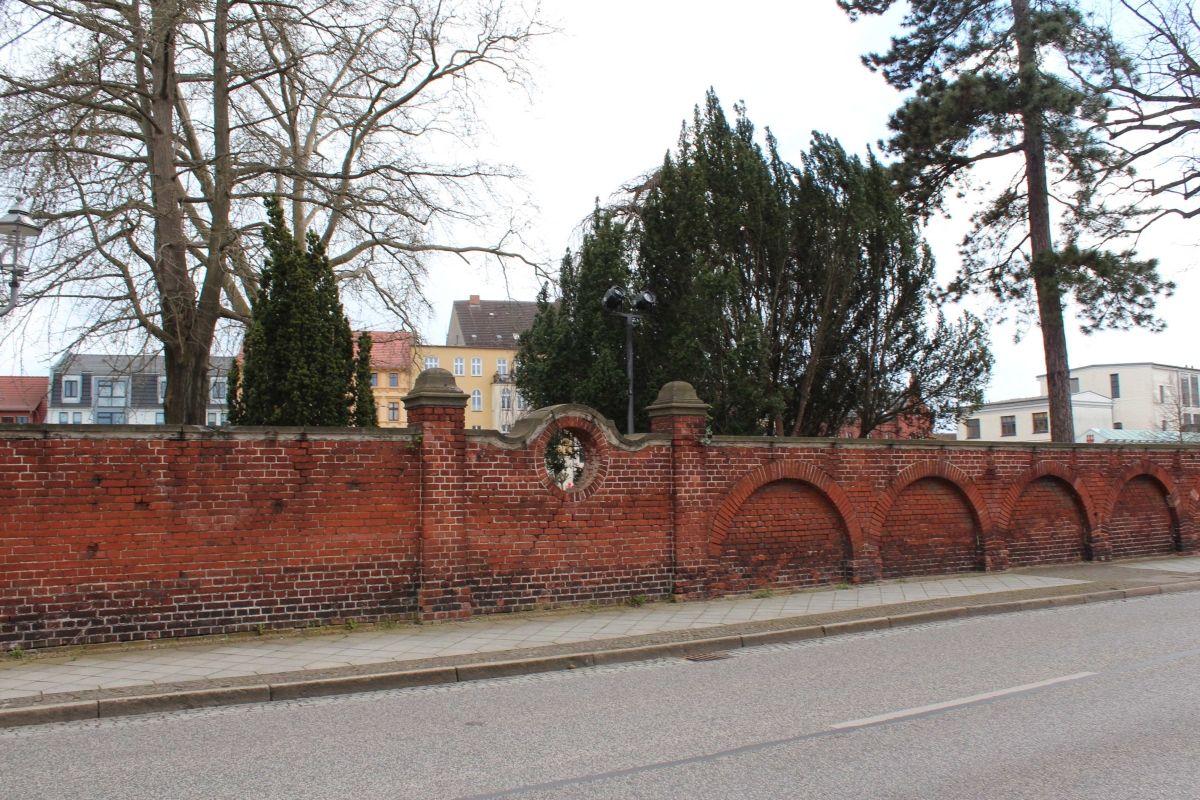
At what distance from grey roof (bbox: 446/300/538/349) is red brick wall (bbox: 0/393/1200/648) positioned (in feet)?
200

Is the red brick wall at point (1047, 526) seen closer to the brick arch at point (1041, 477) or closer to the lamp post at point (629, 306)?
the brick arch at point (1041, 477)

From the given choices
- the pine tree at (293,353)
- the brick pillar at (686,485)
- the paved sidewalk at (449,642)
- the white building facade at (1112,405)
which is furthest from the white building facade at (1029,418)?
the pine tree at (293,353)

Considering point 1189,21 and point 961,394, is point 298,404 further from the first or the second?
point 1189,21

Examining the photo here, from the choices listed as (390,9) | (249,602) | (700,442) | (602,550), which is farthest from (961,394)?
(249,602)

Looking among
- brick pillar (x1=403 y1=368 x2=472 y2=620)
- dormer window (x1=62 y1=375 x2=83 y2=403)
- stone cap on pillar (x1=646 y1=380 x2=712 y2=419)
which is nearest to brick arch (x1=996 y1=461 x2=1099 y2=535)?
stone cap on pillar (x1=646 y1=380 x2=712 y2=419)

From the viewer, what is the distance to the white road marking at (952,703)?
6.68m

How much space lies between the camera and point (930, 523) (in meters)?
15.6

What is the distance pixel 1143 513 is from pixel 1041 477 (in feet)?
12.2

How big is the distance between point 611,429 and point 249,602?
4.90 m

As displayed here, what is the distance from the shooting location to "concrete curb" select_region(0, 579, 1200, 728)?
24.4 ft

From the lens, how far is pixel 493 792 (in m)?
5.25

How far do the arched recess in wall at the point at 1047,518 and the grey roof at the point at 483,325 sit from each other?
58780 millimetres

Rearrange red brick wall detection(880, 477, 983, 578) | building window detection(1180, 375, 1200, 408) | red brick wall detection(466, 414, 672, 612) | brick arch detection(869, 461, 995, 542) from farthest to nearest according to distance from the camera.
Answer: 1. building window detection(1180, 375, 1200, 408)
2. red brick wall detection(880, 477, 983, 578)
3. brick arch detection(869, 461, 995, 542)
4. red brick wall detection(466, 414, 672, 612)

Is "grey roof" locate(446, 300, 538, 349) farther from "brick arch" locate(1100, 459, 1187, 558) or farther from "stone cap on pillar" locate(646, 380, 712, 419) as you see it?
"stone cap on pillar" locate(646, 380, 712, 419)
